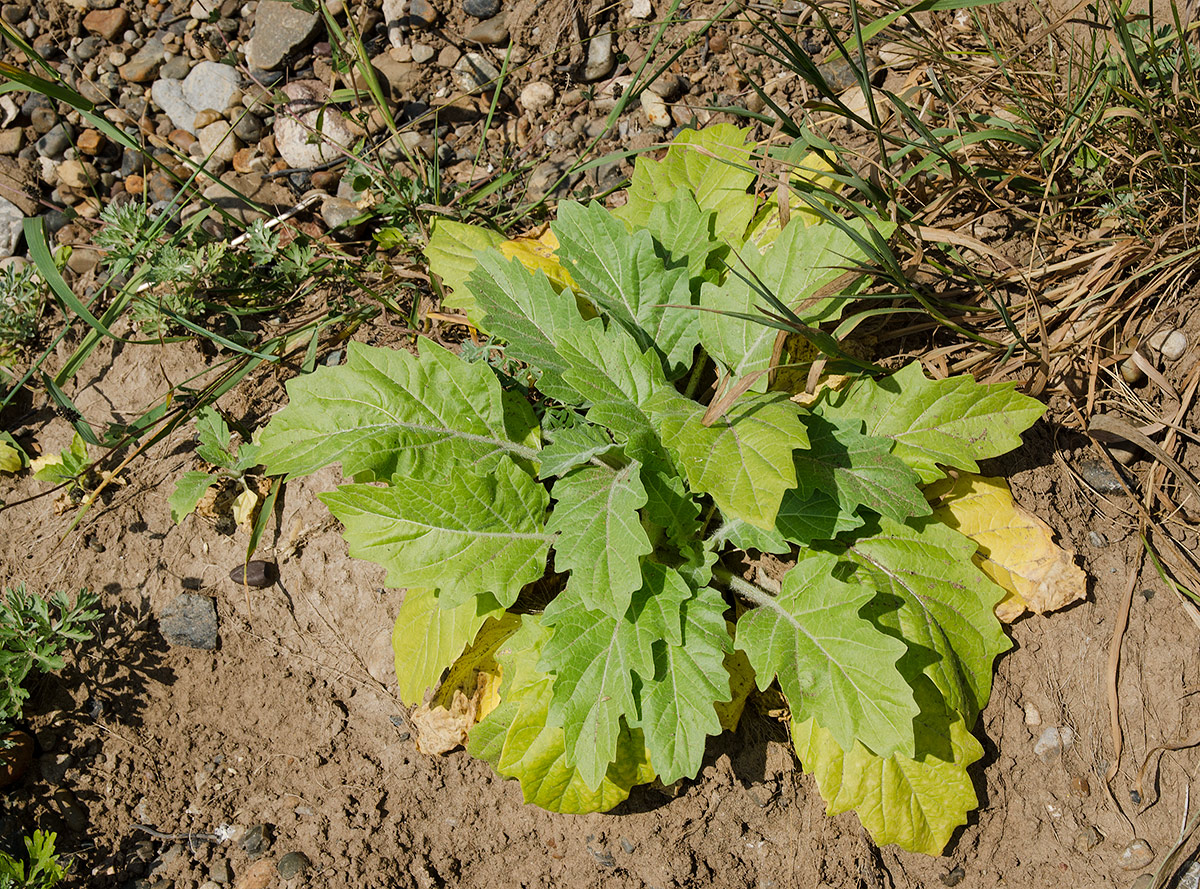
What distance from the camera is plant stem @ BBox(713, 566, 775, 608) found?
2.30 m

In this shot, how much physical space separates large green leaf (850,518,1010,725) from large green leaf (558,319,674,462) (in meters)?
0.77

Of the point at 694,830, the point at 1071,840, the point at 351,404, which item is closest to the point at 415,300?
the point at 351,404

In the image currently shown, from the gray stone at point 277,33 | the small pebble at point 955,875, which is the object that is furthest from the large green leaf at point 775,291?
the gray stone at point 277,33

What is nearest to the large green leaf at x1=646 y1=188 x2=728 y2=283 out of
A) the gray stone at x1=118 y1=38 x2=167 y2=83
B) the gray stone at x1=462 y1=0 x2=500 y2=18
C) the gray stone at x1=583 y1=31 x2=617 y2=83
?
the gray stone at x1=583 y1=31 x2=617 y2=83

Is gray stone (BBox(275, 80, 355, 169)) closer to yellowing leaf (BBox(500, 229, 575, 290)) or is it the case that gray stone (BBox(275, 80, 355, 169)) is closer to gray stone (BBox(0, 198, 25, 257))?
yellowing leaf (BBox(500, 229, 575, 290))

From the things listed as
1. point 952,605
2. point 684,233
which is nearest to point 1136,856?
point 952,605

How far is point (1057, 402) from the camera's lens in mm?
2576

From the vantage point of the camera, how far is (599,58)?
3.30 m

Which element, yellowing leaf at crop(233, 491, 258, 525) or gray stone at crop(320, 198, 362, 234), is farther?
gray stone at crop(320, 198, 362, 234)

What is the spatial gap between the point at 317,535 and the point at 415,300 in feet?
3.01

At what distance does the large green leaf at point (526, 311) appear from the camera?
2354mm

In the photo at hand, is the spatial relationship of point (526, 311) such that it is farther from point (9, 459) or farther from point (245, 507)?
point (9, 459)

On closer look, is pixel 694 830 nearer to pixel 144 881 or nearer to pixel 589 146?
pixel 144 881

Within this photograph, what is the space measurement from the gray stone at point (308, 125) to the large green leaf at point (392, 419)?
1403mm
